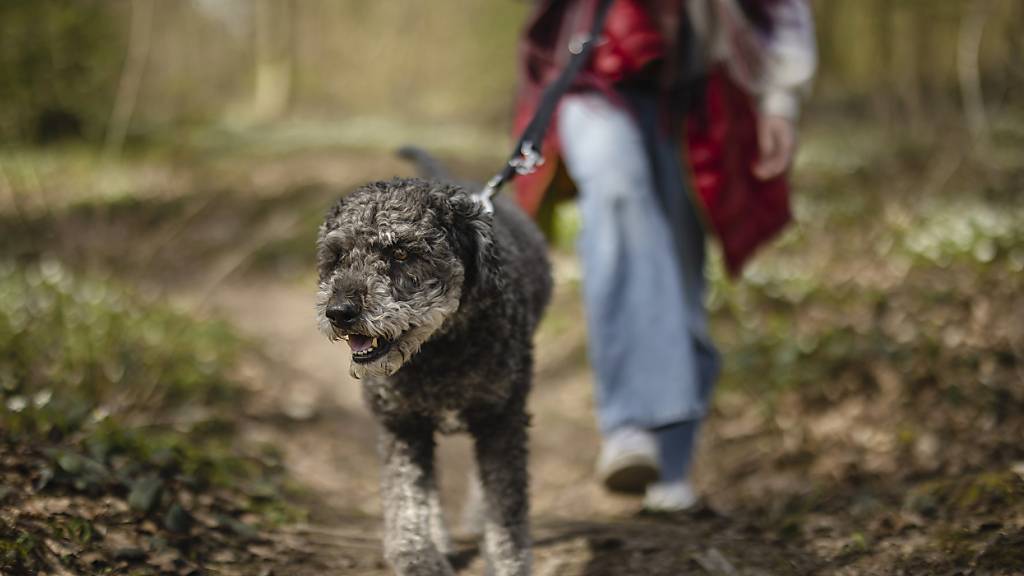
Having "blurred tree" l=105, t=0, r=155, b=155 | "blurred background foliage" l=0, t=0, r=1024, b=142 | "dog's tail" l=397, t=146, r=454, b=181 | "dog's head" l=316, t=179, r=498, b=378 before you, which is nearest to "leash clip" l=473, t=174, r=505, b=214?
"dog's head" l=316, t=179, r=498, b=378

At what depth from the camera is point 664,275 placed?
153 inches

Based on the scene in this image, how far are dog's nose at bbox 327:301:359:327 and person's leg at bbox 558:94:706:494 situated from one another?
168 centimetres

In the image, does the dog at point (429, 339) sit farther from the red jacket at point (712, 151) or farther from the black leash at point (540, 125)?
the red jacket at point (712, 151)

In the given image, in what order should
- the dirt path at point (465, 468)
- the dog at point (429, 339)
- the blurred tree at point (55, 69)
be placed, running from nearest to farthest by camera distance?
the dog at point (429, 339)
the dirt path at point (465, 468)
the blurred tree at point (55, 69)

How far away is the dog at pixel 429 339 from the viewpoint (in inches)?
102

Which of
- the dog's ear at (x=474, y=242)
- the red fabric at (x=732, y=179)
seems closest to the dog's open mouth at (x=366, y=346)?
the dog's ear at (x=474, y=242)

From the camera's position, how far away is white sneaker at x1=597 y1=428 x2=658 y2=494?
3807mm

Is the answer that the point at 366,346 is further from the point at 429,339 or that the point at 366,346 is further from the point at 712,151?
the point at 712,151

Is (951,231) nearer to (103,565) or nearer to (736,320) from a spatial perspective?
(736,320)

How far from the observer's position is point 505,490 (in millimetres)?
3004

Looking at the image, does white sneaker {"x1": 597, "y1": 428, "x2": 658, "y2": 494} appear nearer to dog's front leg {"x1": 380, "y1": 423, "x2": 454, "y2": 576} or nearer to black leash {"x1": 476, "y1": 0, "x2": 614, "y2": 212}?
→ dog's front leg {"x1": 380, "y1": 423, "x2": 454, "y2": 576}

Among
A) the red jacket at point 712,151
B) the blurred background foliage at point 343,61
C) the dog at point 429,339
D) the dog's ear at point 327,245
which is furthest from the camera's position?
the blurred background foliage at point 343,61

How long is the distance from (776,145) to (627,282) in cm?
104

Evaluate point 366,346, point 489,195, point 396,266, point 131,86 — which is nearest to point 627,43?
point 489,195
